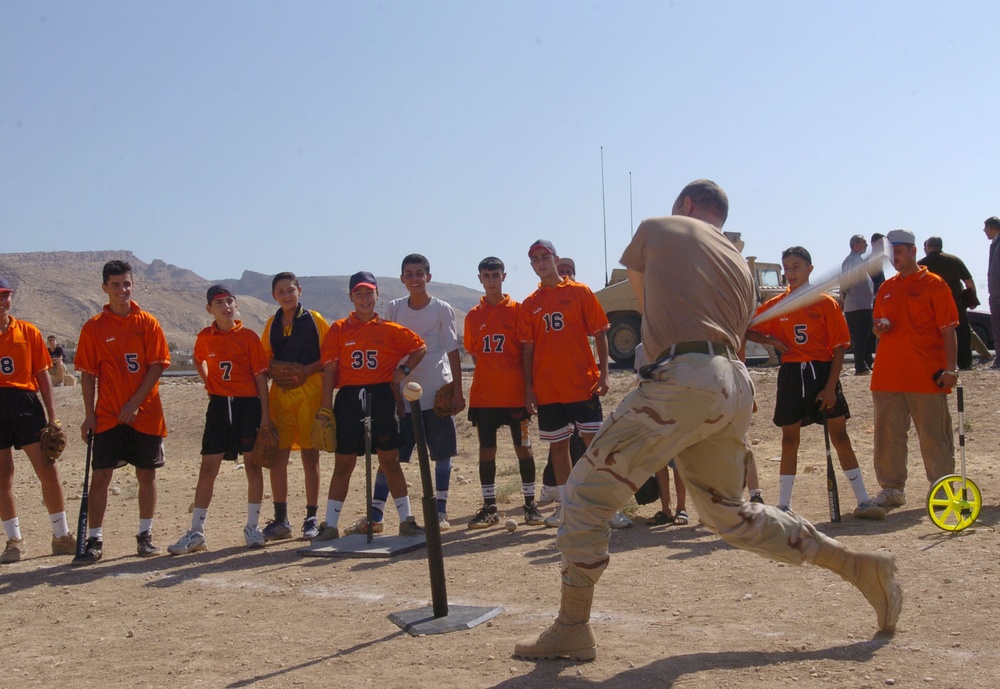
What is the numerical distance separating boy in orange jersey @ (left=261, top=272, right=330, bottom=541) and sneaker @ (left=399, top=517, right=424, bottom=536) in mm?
790

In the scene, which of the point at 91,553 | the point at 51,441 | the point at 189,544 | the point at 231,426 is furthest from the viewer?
the point at 231,426

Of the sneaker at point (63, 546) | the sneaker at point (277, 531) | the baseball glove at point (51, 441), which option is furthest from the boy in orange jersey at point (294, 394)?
the baseball glove at point (51, 441)

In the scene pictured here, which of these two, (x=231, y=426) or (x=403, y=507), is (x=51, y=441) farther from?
(x=403, y=507)

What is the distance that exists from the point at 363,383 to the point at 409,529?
3.84ft

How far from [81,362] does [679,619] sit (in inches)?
191

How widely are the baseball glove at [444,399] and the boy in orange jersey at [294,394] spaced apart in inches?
37.4

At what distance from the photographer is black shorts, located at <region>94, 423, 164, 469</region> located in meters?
7.52

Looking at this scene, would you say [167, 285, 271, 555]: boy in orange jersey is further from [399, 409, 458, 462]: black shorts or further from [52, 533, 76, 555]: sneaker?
[399, 409, 458, 462]: black shorts

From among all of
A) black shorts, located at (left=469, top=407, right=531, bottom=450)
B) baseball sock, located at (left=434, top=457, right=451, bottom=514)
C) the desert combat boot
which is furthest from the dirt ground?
black shorts, located at (left=469, top=407, right=531, bottom=450)

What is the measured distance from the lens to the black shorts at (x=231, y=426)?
7.77 metres

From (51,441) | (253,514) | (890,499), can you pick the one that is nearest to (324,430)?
(253,514)

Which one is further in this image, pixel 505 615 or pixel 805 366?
pixel 805 366

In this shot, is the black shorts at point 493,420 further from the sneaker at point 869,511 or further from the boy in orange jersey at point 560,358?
the sneaker at point 869,511

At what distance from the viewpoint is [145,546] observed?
7582 mm
